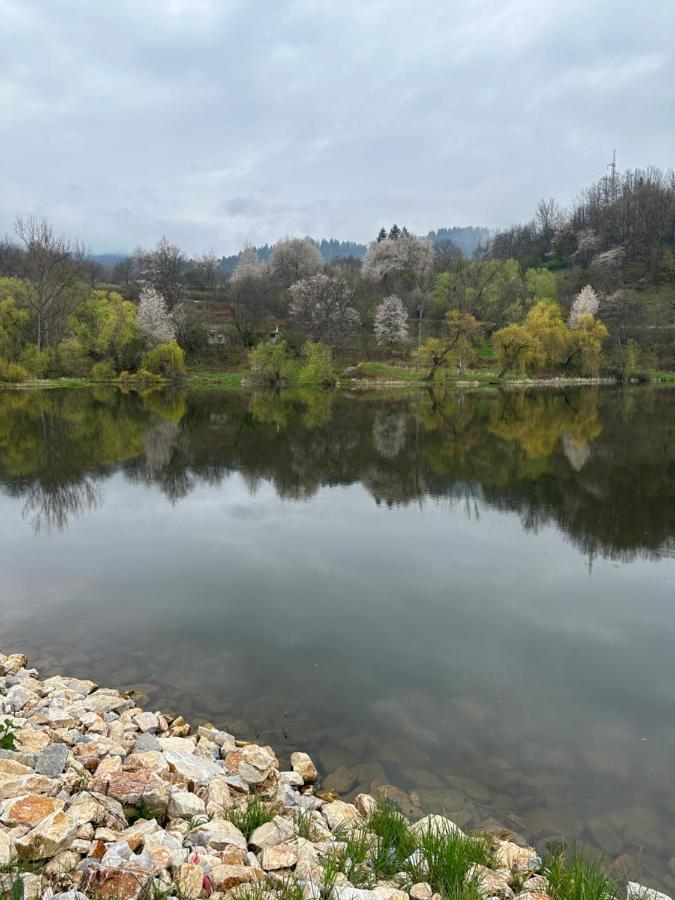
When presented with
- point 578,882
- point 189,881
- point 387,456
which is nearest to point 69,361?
point 387,456

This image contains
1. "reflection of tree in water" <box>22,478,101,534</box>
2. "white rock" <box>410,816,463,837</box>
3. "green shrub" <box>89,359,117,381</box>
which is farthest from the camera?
"green shrub" <box>89,359,117,381</box>

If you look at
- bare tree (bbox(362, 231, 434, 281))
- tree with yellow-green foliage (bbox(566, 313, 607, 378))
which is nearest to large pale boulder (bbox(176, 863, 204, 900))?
tree with yellow-green foliage (bbox(566, 313, 607, 378))

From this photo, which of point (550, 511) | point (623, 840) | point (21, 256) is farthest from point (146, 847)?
point (21, 256)

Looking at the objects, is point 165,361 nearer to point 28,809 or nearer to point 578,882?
point 28,809

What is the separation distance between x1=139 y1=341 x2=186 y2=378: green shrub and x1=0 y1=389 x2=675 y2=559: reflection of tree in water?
21.9 m

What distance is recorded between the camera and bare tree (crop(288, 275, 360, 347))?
7525cm

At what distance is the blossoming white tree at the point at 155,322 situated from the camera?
68125mm

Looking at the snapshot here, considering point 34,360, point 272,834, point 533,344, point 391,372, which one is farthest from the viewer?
point 391,372

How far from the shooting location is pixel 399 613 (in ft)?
33.6

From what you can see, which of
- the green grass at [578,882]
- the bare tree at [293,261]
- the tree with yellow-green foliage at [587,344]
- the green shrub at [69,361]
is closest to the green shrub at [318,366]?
the green shrub at [69,361]

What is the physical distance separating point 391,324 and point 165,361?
31.3 metres

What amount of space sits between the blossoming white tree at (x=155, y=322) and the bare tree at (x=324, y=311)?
16.5 m

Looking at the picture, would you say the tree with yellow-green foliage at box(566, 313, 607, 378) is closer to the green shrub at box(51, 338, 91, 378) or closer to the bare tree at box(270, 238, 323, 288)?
the bare tree at box(270, 238, 323, 288)

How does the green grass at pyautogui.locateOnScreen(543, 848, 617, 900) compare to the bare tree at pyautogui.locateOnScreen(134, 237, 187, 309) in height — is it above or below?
below
